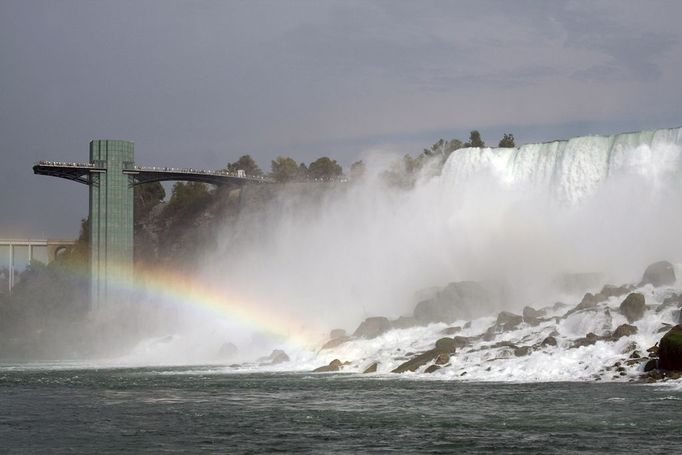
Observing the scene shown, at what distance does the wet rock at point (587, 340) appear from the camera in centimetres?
3189

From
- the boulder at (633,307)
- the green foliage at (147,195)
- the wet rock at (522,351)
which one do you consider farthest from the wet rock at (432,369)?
the green foliage at (147,195)

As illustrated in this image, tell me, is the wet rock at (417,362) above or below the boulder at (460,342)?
below

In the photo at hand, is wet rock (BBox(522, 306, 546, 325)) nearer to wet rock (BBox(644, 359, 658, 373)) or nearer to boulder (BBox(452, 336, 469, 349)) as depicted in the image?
boulder (BBox(452, 336, 469, 349))

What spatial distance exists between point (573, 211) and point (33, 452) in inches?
1383

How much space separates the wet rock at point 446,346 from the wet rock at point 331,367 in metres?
4.72

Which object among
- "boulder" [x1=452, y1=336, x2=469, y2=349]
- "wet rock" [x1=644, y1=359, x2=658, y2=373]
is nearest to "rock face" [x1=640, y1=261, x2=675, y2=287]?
"boulder" [x1=452, y1=336, x2=469, y2=349]

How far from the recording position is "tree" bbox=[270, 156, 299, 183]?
318ft

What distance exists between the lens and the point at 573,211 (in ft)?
164

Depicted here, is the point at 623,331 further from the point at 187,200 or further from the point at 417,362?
the point at 187,200

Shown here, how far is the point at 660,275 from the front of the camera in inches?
1528

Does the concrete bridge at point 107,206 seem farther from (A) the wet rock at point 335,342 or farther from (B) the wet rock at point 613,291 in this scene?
(B) the wet rock at point 613,291

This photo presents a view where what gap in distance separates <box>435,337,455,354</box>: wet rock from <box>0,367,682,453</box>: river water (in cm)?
289

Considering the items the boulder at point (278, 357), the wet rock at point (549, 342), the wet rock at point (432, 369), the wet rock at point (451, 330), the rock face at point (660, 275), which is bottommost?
the boulder at point (278, 357)

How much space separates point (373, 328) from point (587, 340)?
40.4ft
